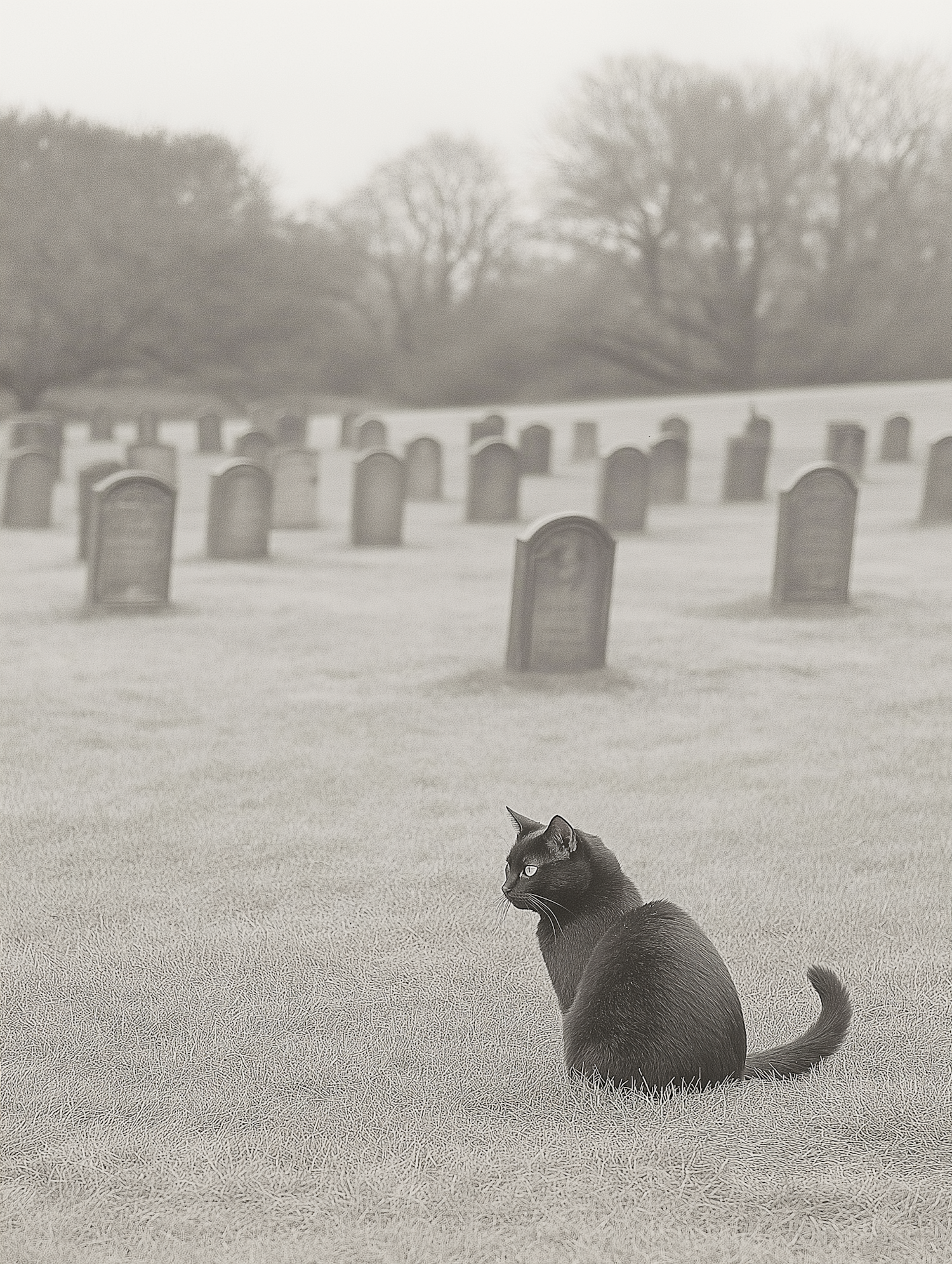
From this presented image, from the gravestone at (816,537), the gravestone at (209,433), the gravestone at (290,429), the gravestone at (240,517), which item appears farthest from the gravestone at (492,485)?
the gravestone at (209,433)

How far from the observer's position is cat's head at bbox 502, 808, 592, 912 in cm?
295

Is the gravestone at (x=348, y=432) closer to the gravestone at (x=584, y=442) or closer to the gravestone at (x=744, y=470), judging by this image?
the gravestone at (x=584, y=442)

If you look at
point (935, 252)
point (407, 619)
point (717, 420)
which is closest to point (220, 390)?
point (717, 420)

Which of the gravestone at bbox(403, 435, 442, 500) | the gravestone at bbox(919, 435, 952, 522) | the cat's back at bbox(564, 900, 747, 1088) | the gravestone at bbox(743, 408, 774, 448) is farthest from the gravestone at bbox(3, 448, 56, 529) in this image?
the cat's back at bbox(564, 900, 747, 1088)

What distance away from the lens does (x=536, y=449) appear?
845 inches

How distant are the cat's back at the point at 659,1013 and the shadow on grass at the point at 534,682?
180 inches

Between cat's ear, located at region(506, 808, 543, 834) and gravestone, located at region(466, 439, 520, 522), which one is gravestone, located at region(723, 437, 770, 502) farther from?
cat's ear, located at region(506, 808, 543, 834)

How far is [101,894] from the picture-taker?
4379 mm

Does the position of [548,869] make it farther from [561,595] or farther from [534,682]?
[561,595]

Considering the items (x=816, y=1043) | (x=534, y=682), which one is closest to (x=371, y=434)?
(x=534, y=682)

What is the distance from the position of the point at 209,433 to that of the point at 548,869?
2396 centimetres

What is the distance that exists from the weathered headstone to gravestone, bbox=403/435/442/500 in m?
3.13

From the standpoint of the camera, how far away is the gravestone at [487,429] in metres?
22.8

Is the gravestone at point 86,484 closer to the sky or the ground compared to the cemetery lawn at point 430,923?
closer to the sky
